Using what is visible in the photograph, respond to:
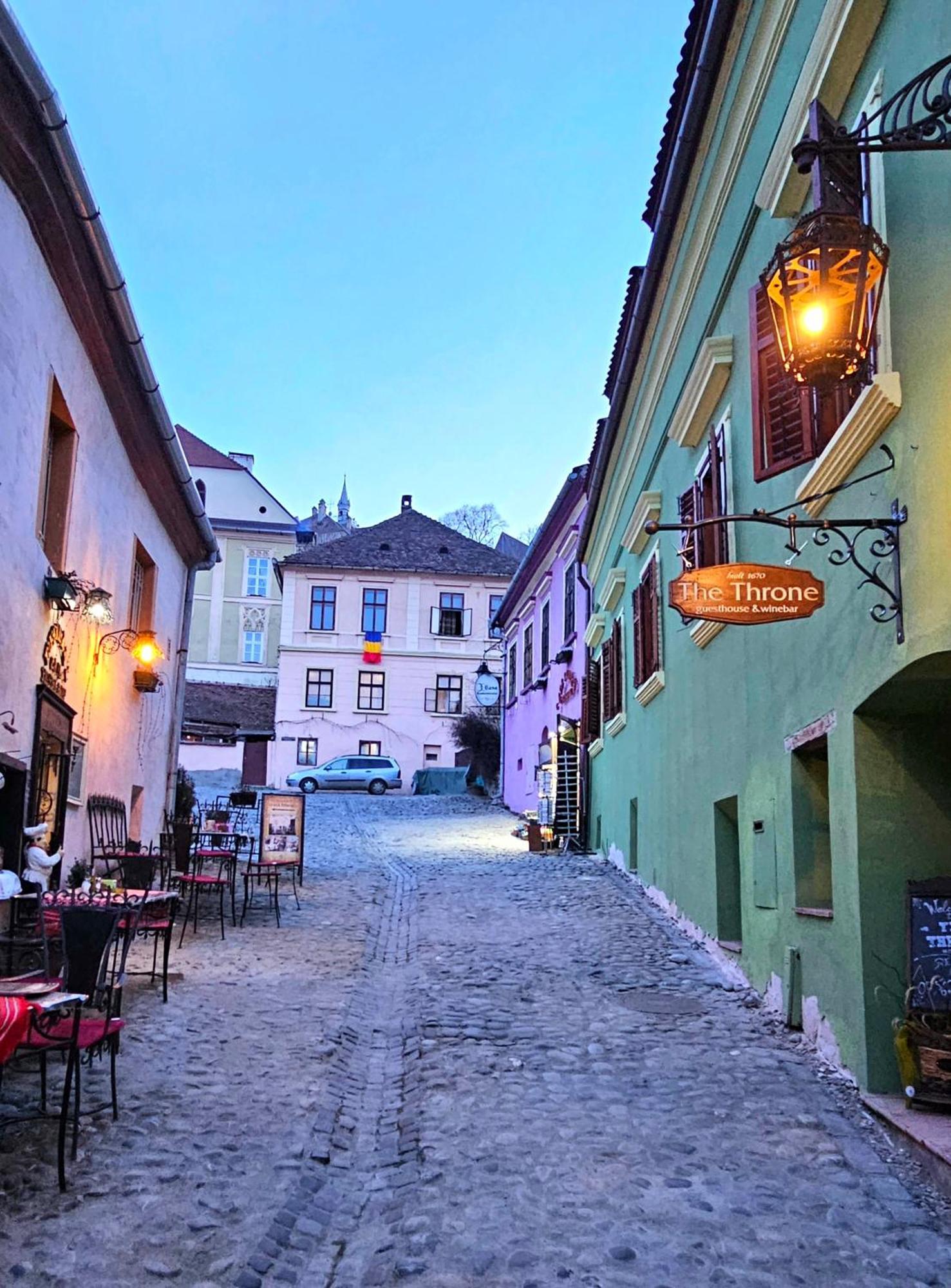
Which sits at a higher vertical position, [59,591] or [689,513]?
[689,513]

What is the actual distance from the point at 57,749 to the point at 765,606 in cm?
688

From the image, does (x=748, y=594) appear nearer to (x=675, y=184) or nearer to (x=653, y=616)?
(x=675, y=184)

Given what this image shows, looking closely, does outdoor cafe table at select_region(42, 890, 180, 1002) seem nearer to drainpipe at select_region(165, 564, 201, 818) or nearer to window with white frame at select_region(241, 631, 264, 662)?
drainpipe at select_region(165, 564, 201, 818)

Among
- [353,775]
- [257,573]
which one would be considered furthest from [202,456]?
Answer: [353,775]

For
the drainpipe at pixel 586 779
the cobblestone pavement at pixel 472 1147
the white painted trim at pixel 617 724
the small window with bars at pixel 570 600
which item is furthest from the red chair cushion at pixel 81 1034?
the small window with bars at pixel 570 600

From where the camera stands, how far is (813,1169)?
4.98 metres

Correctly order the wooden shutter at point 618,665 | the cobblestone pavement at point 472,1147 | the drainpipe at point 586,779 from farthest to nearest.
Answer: the drainpipe at point 586,779
the wooden shutter at point 618,665
the cobblestone pavement at point 472,1147

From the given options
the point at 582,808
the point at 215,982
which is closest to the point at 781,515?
the point at 215,982

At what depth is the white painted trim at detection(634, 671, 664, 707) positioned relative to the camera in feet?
39.3

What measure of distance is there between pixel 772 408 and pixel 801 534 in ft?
2.89

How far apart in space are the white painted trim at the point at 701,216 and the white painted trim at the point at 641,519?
946 mm

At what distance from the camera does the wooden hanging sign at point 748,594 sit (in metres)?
5.62

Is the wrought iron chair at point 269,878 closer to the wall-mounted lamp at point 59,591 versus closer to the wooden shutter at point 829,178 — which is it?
the wall-mounted lamp at point 59,591

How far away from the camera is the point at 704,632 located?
377 inches
